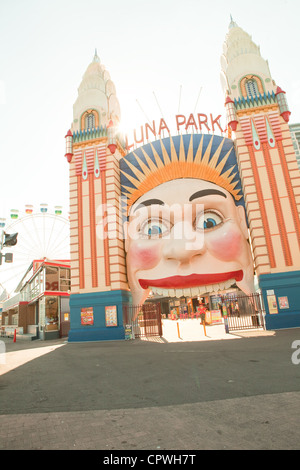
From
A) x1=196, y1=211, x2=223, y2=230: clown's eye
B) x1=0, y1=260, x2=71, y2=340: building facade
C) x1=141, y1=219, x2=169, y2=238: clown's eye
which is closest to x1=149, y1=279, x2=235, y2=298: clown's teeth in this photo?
x1=141, y1=219, x2=169, y2=238: clown's eye

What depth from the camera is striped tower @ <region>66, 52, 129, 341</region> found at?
19359 mm

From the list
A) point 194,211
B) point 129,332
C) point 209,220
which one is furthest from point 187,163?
point 129,332

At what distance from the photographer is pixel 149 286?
789 inches

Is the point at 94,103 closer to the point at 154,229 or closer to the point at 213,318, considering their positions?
the point at 154,229

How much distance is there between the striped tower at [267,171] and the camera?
17172mm

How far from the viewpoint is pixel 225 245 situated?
1764cm

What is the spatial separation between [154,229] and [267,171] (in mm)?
8006

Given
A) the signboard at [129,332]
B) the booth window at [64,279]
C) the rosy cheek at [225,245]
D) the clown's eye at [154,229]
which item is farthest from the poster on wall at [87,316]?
the rosy cheek at [225,245]

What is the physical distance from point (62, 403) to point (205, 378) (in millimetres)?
3409

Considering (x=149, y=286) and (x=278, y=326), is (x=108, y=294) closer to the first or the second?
(x=149, y=286)

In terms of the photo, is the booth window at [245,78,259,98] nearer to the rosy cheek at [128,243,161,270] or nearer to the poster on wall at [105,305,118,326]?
the rosy cheek at [128,243,161,270]
